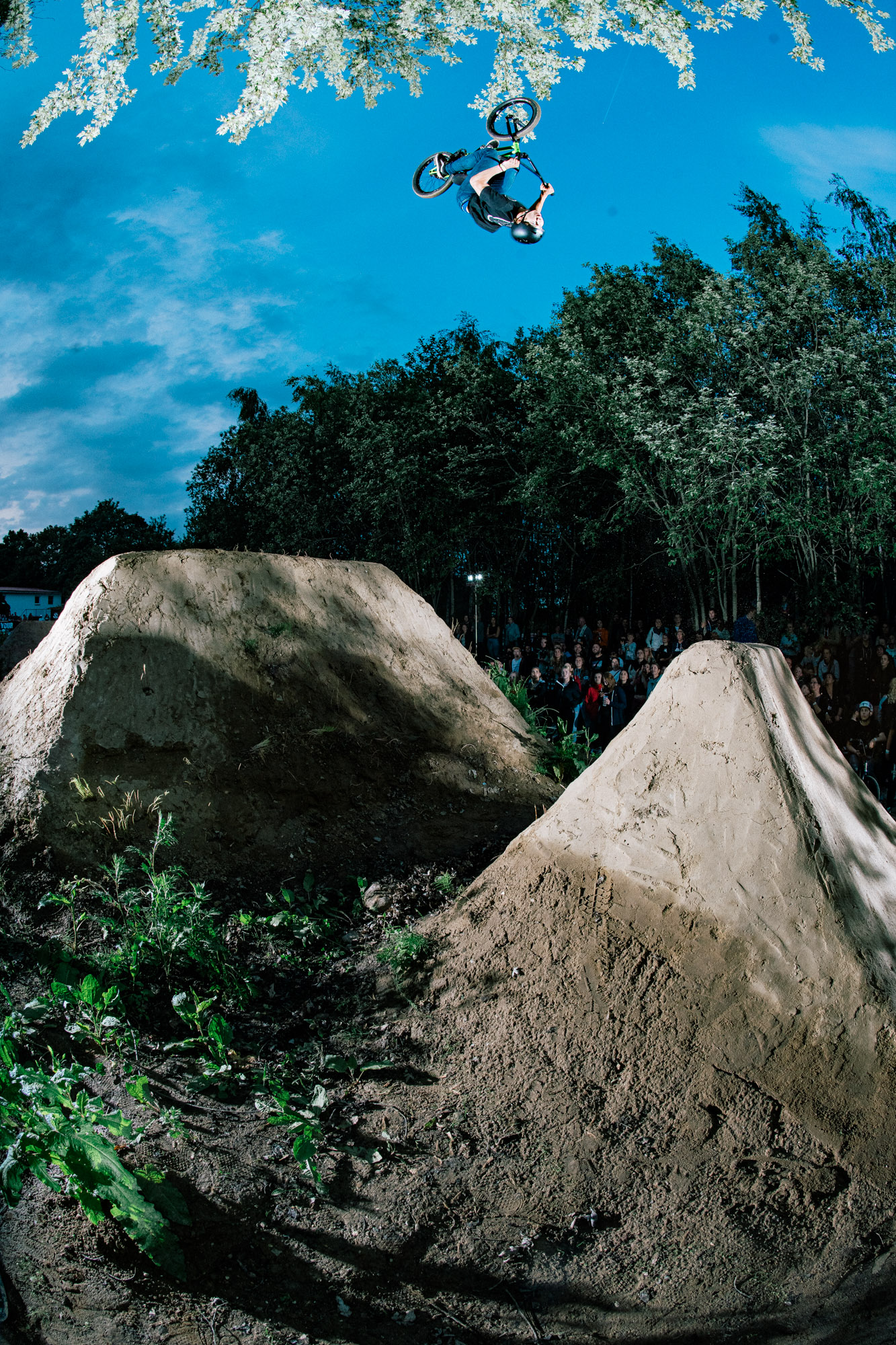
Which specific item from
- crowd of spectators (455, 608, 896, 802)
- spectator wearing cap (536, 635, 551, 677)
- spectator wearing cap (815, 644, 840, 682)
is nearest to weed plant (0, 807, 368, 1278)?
crowd of spectators (455, 608, 896, 802)

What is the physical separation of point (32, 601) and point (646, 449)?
55.7m

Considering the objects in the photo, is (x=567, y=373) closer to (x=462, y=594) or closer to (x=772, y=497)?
(x=772, y=497)

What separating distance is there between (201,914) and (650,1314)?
314cm

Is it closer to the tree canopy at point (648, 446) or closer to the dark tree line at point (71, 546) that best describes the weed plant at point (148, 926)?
the tree canopy at point (648, 446)

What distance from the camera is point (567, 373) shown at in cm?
1958

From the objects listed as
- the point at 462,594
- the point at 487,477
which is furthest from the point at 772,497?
the point at 462,594

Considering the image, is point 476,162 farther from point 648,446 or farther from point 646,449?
point 646,449

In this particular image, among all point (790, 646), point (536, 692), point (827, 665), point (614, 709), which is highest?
point (790, 646)

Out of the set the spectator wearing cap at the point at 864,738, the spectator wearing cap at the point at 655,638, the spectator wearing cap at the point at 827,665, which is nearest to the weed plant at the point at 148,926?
the spectator wearing cap at the point at 864,738

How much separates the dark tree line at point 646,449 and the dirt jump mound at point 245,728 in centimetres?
1089

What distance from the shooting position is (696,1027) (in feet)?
12.6

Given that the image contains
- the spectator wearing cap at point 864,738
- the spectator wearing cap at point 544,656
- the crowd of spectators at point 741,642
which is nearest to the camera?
the spectator wearing cap at point 864,738

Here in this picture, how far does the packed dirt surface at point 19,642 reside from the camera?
533 inches

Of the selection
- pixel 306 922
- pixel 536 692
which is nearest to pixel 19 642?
pixel 536 692
